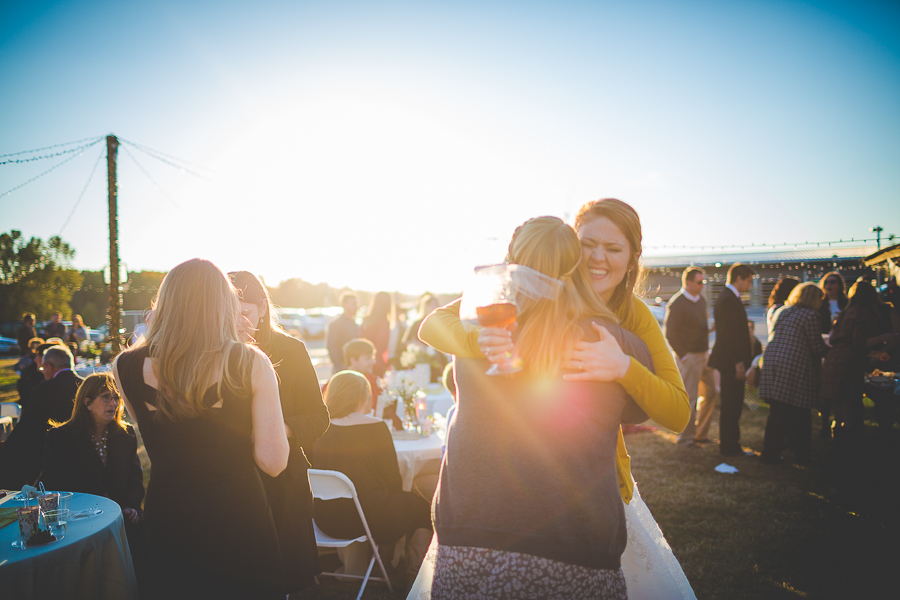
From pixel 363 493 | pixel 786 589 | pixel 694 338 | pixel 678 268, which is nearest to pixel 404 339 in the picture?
pixel 694 338

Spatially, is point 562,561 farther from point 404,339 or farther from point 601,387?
point 404,339

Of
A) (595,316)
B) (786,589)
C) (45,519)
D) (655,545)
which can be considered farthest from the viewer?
(786,589)

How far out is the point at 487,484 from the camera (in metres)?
1.07

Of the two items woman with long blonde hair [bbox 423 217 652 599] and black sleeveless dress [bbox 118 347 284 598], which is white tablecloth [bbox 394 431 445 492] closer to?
black sleeveless dress [bbox 118 347 284 598]

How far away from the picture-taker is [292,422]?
2.18m

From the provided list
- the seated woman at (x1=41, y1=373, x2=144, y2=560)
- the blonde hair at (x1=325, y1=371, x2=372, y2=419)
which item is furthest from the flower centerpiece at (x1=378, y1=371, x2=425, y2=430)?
the seated woman at (x1=41, y1=373, x2=144, y2=560)

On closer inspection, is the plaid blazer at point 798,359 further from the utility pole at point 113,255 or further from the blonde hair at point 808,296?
the utility pole at point 113,255

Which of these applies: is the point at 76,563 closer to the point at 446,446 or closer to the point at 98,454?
the point at 98,454

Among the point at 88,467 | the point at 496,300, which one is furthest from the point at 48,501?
the point at 496,300

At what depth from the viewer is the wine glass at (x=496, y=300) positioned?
108 cm

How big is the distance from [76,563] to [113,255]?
1165 cm

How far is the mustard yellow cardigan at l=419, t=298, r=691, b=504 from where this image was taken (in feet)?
3.61

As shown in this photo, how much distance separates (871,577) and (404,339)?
20.8ft

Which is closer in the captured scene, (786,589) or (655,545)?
(655,545)
